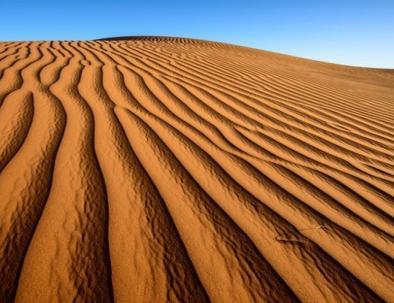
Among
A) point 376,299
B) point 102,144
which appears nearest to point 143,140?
point 102,144

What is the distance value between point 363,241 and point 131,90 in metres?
2.29

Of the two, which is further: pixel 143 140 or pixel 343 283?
pixel 143 140

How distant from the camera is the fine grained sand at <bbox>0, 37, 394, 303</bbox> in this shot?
1.07 meters

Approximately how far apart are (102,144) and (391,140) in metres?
2.54

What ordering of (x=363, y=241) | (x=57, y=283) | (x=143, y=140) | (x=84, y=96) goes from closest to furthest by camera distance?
1. (x=57, y=283)
2. (x=363, y=241)
3. (x=143, y=140)
4. (x=84, y=96)

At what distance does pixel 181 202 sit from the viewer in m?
1.45

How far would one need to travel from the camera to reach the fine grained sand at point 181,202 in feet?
3.51

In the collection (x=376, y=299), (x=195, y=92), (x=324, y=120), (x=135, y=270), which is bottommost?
(x=376, y=299)

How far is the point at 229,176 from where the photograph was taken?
1764mm

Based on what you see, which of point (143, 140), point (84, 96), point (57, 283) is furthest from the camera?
point (84, 96)

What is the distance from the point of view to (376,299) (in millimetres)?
1112

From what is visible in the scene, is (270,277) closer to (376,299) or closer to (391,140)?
(376,299)

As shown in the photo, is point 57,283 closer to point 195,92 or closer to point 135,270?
point 135,270

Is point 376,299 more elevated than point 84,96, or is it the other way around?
point 84,96
